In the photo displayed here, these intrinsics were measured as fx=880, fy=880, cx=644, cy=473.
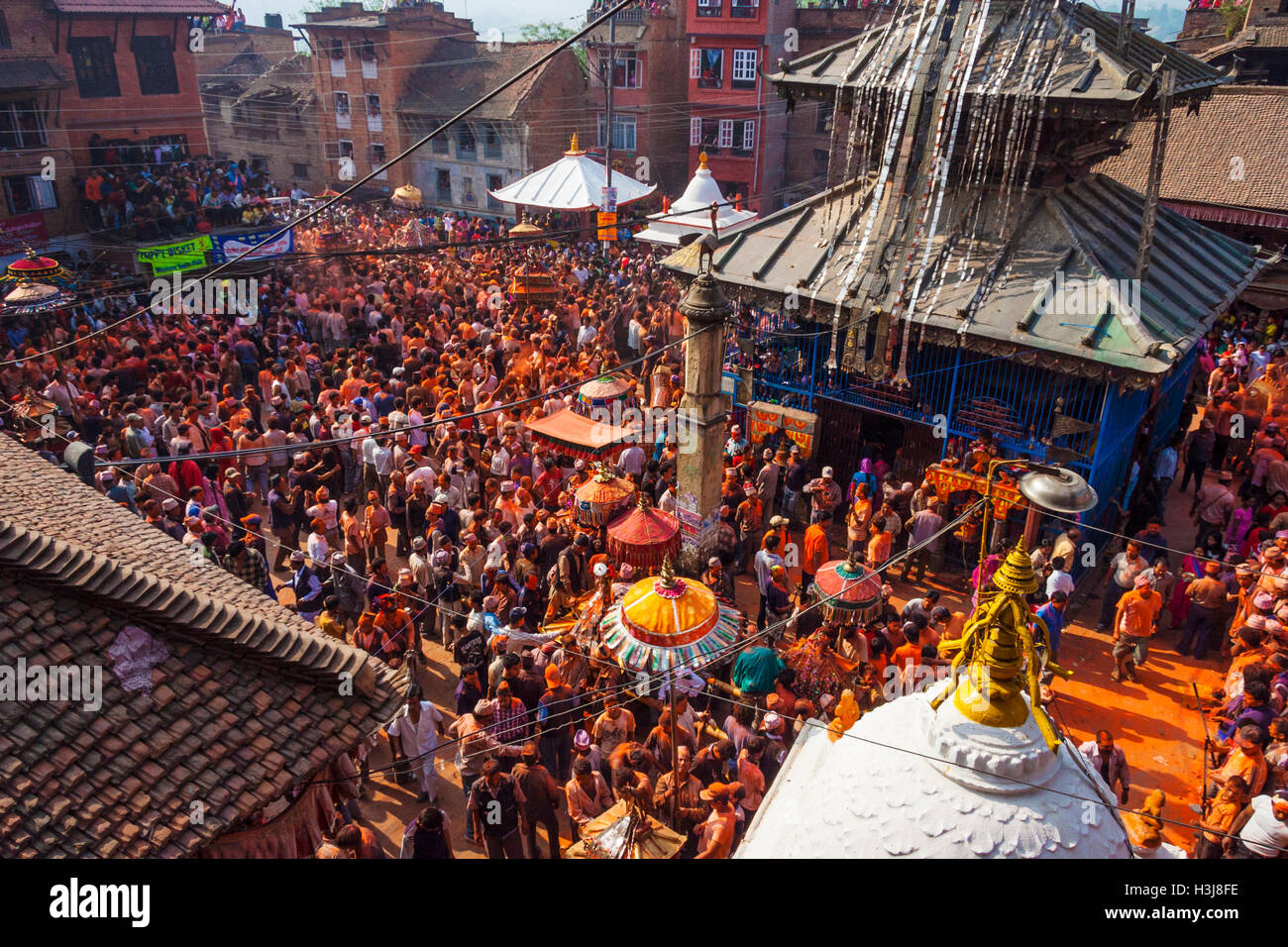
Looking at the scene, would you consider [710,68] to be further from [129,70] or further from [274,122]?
[274,122]

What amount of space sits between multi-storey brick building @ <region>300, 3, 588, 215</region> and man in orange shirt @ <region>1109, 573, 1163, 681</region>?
32912 mm

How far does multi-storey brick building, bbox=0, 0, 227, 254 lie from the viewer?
26.9m

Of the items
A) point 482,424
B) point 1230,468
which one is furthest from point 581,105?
point 1230,468

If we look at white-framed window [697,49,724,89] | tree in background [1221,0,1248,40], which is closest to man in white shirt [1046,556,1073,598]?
white-framed window [697,49,724,89]

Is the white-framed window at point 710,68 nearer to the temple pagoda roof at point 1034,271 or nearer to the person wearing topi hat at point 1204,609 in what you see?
the temple pagoda roof at point 1034,271

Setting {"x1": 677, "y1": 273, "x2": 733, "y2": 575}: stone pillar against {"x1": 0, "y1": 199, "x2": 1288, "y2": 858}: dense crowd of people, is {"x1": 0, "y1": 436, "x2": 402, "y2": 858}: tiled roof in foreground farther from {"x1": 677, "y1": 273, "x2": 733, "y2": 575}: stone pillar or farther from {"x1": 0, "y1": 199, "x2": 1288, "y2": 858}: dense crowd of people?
{"x1": 677, "y1": 273, "x2": 733, "y2": 575}: stone pillar

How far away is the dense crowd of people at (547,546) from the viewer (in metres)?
7.93

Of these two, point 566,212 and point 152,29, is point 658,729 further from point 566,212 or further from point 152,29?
point 152,29

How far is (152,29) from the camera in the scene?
30891mm

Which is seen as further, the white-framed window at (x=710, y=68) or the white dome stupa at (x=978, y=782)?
the white-framed window at (x=710, y=68)

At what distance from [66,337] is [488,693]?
1529cm

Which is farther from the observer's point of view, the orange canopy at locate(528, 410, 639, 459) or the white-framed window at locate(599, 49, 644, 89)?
the white-framed window at locate(599, 49, 644, 89)

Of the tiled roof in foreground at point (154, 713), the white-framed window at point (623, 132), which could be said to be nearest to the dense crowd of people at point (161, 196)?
the white-framed window at point (623, 132)

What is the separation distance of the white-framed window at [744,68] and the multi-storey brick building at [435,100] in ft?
25.3
